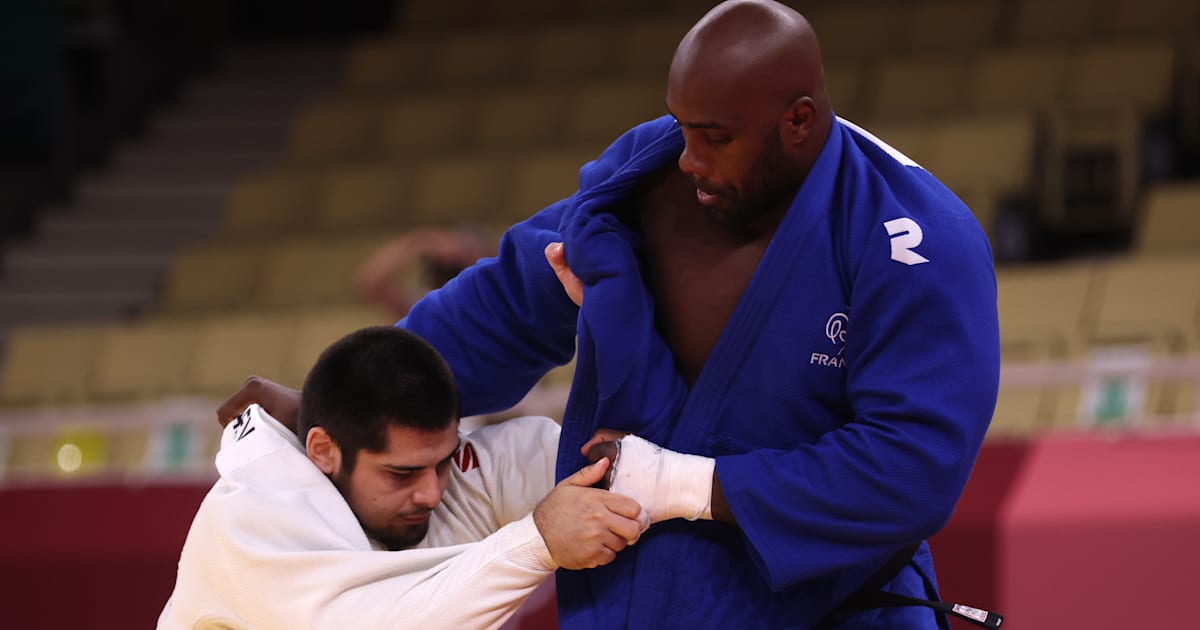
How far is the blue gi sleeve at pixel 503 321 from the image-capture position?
229 centimetres

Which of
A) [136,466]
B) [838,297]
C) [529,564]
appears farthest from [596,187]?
[136,466]

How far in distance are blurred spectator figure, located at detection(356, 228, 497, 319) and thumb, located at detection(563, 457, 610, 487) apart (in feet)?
6.81

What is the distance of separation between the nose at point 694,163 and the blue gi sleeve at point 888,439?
0.23 metres

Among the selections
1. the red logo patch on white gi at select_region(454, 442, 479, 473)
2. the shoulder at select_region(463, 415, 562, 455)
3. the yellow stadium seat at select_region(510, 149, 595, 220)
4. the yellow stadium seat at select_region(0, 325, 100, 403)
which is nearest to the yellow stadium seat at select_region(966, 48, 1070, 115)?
the yellow stadium seat at select_region(510, 149, 595, 220)

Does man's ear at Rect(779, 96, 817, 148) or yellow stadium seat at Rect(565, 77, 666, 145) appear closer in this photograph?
man's ear at Rect(779, 96, 817, 148)

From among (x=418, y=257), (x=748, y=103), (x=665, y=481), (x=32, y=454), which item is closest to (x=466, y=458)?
(x=665, y=481)

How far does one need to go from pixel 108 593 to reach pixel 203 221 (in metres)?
5.54

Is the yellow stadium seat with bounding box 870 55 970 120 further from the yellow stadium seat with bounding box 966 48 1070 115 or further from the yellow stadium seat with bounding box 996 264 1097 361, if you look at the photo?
the yellow stadium seat with bounding box 996 264 1097 361

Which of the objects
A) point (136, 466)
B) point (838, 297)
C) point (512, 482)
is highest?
point (838, 297)

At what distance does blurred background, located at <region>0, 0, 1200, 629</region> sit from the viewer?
2910mm

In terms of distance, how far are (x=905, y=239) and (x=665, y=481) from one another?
0.42 metres

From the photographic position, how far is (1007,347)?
5078mm

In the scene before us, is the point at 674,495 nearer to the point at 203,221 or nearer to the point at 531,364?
the point at 531,364

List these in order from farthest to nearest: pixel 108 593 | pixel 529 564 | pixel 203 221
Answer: pixel 203 221, pixel 108 593, pixel 529 564
